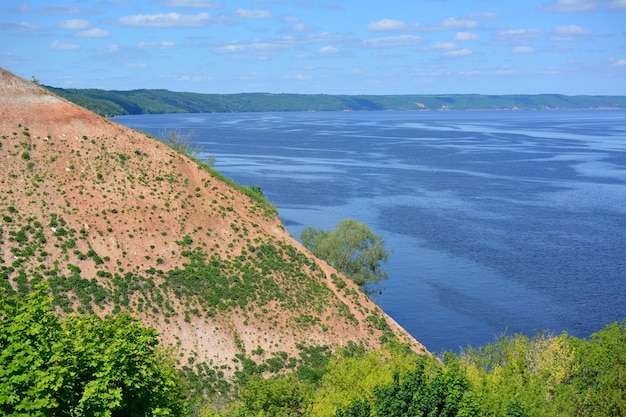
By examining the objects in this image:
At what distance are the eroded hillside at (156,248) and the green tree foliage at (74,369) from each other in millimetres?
23824

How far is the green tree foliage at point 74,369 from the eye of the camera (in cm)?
2577

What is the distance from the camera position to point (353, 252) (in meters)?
85.7

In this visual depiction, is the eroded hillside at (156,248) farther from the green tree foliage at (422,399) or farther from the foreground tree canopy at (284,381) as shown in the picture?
the green tree foliage at (422,399)

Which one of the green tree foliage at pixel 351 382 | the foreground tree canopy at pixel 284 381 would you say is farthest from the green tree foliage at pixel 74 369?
the green tree foliage at pixel 351 382

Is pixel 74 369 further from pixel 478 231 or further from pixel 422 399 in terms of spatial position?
pixel 478 231

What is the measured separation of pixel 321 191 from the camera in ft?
466

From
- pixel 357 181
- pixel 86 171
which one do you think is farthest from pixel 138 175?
pixel 357 181

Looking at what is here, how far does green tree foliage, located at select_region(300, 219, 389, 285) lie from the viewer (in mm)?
85188

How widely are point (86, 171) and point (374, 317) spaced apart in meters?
29.0

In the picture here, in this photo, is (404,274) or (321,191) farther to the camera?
(321,191)

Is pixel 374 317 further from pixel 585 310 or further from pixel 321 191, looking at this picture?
pixel 321 191

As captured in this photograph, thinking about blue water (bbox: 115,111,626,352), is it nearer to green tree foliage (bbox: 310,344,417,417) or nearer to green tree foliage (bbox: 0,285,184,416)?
green tree foliage (bbox: 310,344,417,417)

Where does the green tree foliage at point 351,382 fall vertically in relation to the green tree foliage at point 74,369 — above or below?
below

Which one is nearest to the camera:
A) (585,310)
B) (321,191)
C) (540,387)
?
(540,387)
